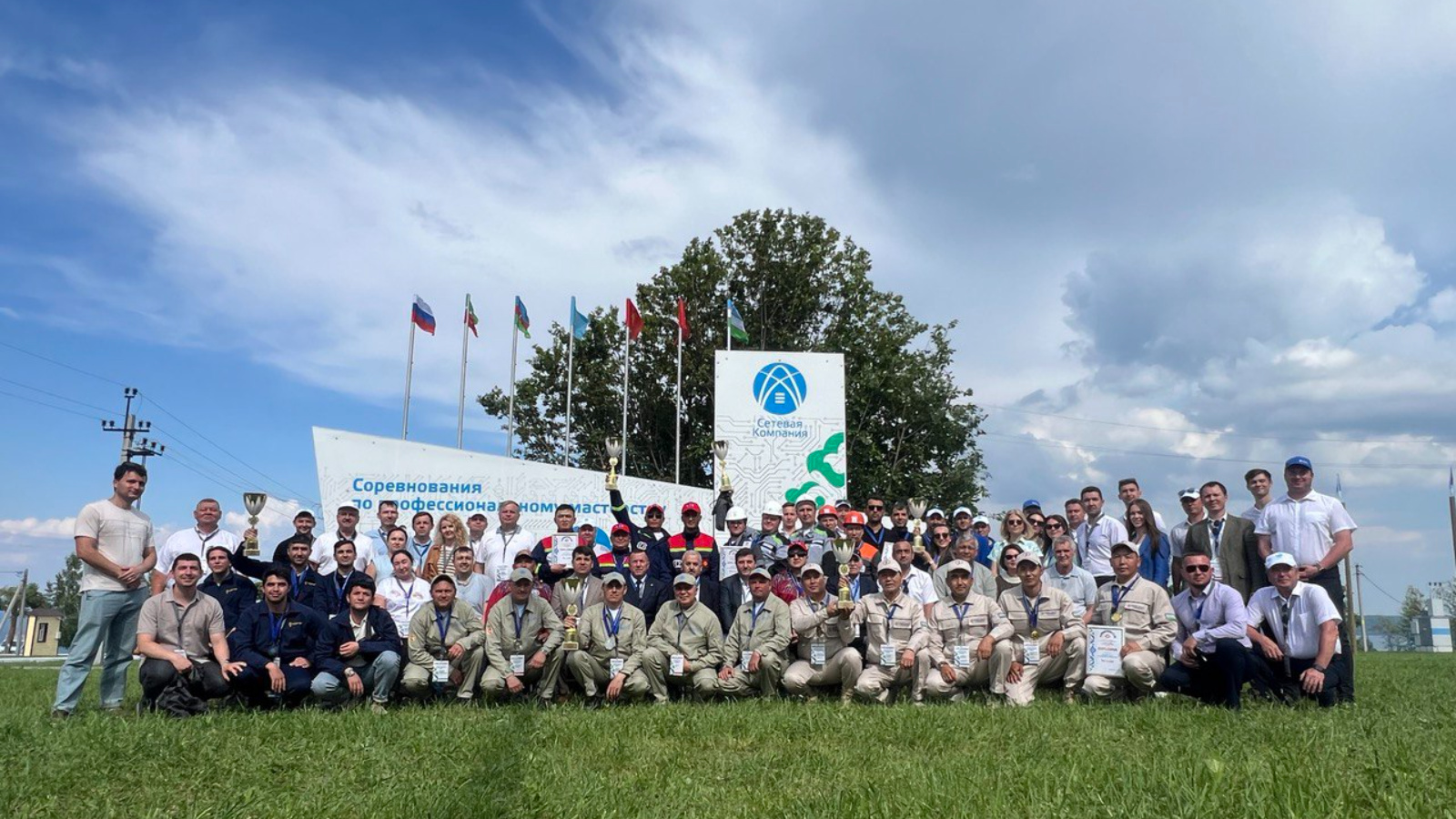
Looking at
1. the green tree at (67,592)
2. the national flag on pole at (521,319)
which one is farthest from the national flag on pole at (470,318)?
the green tree at (67,592)

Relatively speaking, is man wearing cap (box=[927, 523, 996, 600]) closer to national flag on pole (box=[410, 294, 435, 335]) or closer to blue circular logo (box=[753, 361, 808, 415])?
blue circular logo (box=[753, 361, 808, 415])

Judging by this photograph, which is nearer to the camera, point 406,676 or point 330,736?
point 330,736

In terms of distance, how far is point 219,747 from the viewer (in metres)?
6.68

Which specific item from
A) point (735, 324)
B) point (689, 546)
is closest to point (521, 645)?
point (689, 546)

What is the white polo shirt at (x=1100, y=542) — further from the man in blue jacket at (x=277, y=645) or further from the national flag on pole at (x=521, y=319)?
the national flag on pole at (x=521, y=319)

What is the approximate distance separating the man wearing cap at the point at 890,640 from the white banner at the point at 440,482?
30.2 ft

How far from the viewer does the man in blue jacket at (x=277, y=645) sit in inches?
351

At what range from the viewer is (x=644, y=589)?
10.9 meters

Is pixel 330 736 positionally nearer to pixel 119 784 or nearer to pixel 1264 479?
pixel 119 784

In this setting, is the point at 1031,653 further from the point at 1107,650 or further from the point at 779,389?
the point at 779,389

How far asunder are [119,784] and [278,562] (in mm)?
4512

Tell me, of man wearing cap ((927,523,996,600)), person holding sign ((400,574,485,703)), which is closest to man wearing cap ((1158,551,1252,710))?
man wearing cap ((927,523,996,600))

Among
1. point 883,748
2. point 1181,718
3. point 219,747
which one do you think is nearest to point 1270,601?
point 1181,718

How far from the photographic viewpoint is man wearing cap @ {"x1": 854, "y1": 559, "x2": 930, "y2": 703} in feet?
31.0
